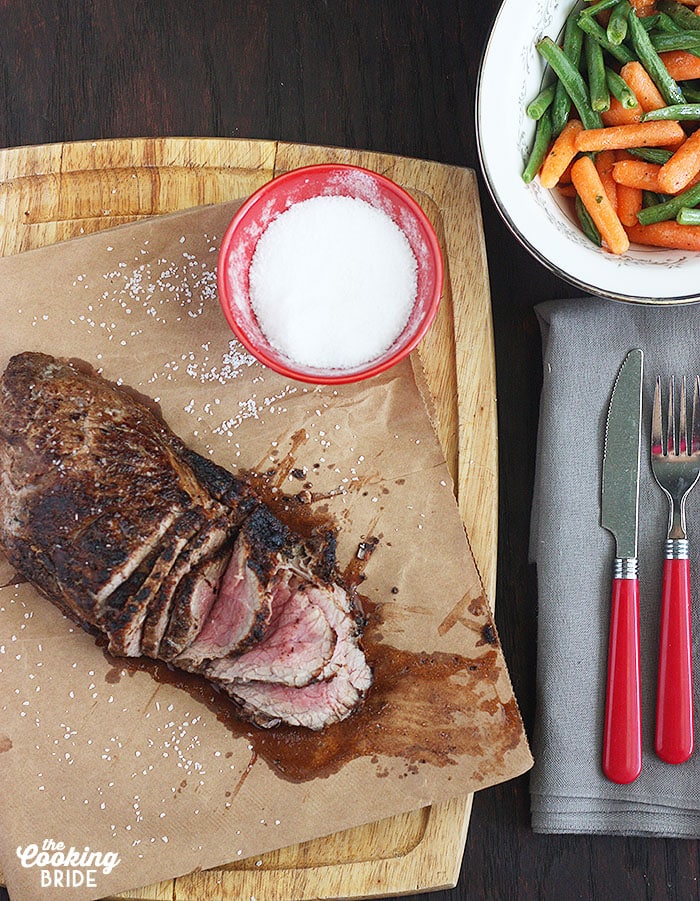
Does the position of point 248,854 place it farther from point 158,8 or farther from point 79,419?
point 158,8

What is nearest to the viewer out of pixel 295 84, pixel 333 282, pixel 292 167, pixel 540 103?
pixel 540 103

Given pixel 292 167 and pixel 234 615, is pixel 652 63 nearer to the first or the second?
pixel 292 167

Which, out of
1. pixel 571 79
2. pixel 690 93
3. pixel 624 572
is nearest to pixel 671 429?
pixel 624 572

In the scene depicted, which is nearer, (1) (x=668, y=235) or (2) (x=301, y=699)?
(1) (x=668, y=235)

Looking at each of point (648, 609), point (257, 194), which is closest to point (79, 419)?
point (257, 194)

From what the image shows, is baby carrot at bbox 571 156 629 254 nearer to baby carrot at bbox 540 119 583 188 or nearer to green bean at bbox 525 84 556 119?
baby carrot at bbox 540 119 583 188
